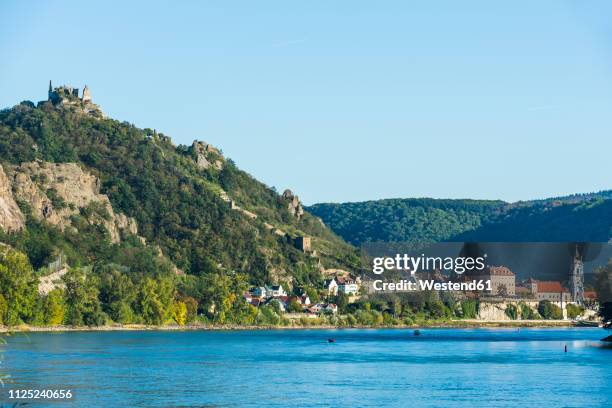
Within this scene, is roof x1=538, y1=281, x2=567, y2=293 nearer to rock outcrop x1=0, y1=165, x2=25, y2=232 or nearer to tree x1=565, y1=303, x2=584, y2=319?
tree x1=565, y1=303, x2=584, y2=319

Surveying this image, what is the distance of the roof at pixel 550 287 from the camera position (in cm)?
16366

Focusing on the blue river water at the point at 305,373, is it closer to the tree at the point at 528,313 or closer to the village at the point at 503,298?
the village at the point at 503,298

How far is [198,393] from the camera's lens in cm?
6662

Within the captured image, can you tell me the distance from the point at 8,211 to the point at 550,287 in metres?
80.1

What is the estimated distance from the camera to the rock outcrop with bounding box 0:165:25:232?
579 feet

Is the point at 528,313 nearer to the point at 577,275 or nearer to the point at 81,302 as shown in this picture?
the point at 577,275

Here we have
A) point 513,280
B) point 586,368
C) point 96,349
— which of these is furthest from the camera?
point 513,280

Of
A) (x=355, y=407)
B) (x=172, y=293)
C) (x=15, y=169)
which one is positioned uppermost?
(x=15, y=169)

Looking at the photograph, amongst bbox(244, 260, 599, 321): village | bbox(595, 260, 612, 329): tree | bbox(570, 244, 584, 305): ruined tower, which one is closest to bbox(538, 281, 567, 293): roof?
bbox(244, 260, 599, 321): village

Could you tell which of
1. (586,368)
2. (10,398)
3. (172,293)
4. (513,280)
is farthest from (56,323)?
(10,398)

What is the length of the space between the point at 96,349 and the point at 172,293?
Answer: 6125 cm

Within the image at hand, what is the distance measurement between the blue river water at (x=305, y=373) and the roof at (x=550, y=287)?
40393mm

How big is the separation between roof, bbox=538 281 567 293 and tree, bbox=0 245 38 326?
226ft

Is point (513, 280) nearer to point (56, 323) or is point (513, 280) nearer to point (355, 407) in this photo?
point (56, 323)
